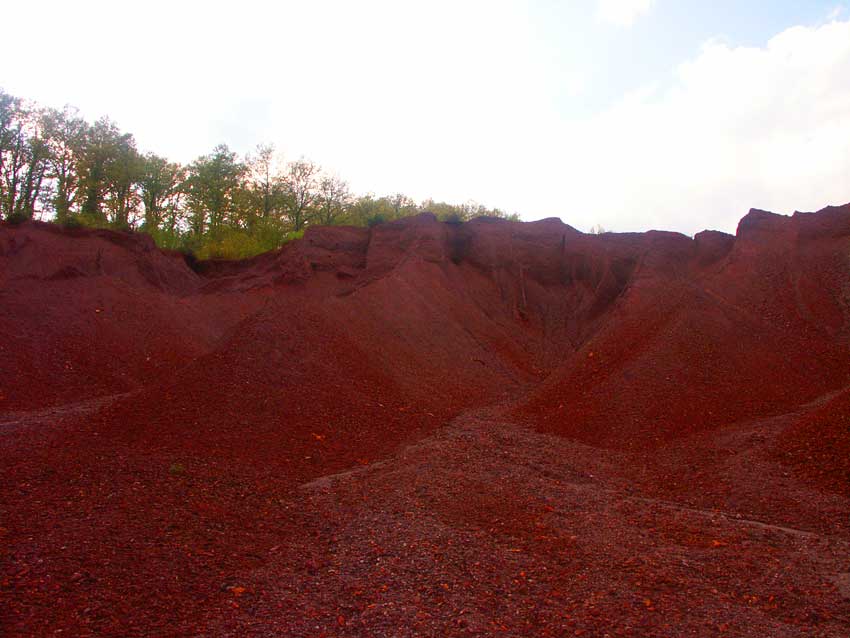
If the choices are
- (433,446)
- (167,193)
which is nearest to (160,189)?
(167,193)

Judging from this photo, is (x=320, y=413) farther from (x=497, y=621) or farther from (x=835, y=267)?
(x=835, y=267)

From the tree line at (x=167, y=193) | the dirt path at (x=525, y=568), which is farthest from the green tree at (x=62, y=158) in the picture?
the dirt path at (x=525, y=568)

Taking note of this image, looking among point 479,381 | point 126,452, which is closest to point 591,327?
point 479,381

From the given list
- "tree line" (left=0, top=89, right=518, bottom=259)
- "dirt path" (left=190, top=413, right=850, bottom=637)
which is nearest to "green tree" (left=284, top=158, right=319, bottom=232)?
"tree line" (left=0, top=89, right=518, bottom=259)

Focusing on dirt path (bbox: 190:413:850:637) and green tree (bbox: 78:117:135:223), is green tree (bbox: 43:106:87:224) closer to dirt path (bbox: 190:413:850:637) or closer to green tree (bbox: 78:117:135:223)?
green tree (bbox: 78:117:135:223)

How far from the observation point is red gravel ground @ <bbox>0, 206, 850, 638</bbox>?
18.9ft

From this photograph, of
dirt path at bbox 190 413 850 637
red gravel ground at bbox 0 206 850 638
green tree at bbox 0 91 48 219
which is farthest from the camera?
green tree at bbox 0 91 48 219

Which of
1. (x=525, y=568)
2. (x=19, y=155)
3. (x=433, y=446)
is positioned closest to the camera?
(x=525, y=568)

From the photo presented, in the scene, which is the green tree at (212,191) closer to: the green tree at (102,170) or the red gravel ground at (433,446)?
the green tree at (102,170)

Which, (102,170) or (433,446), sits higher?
(102,170)

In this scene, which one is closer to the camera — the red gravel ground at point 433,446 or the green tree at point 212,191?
the red gravel ground at point 433,446

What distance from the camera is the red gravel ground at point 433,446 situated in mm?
5766

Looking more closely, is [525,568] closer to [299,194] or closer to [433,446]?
[433,446]

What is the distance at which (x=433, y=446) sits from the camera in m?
11.8
